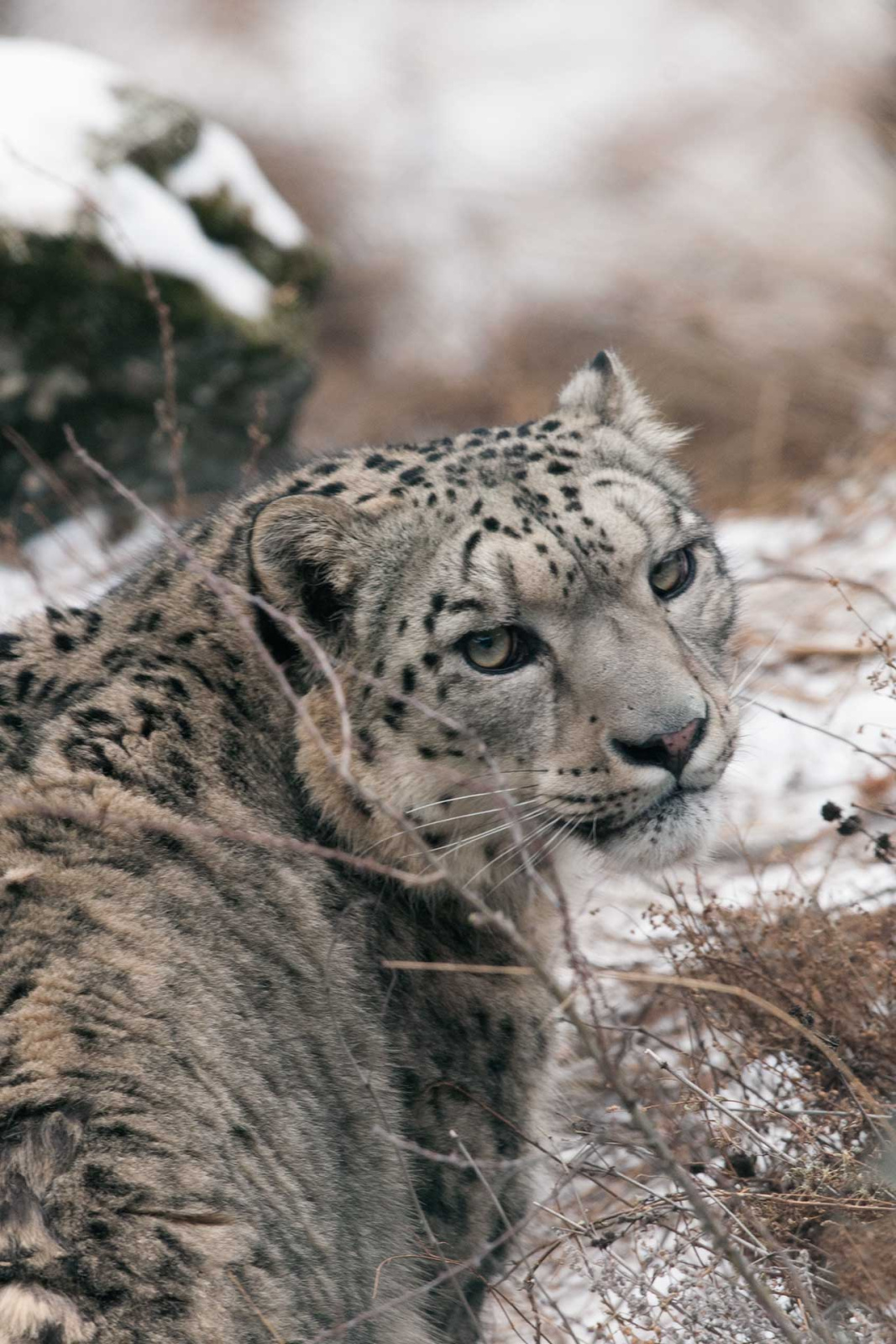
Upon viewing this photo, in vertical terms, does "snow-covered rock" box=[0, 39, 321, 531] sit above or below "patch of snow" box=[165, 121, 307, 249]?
below

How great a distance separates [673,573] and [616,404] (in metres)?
0.74

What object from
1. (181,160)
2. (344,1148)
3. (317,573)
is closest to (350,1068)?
(344,1148)

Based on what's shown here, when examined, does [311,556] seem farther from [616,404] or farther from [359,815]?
[616,404]

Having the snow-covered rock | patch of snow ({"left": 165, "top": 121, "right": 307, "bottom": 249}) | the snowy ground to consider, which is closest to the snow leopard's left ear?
the snow-covered rock

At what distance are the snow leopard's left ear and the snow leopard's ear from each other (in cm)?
100

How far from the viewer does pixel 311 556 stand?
3877 millimetres

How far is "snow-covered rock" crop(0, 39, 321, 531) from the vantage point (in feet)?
28.0

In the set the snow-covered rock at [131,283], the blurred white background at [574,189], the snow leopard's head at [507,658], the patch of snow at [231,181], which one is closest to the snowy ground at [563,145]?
the blurred white background at [574,189]

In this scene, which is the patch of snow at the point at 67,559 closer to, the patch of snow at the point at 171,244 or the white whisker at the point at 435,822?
the patch of snow at the point at 171,244

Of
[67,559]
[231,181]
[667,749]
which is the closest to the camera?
[667,749]

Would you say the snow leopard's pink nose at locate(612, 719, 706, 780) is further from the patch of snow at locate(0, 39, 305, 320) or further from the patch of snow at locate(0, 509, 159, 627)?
the patch of snow at locate(0, 39, 305, 320)

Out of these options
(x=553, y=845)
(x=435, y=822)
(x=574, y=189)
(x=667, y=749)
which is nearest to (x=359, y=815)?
(x=435, y=822)

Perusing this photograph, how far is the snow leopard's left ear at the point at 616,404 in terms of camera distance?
179 inches

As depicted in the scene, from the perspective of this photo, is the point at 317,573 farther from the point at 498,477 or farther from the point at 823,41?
the point at 823,41
